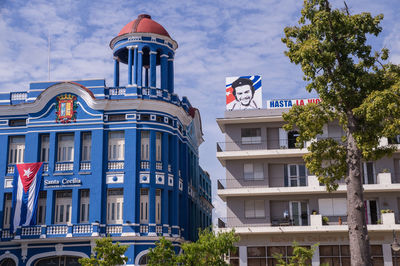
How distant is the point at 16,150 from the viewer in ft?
163

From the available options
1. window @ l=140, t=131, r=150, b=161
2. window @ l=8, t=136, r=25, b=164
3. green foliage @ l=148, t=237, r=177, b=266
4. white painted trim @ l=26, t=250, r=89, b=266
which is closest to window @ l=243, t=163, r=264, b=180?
window @ l=140, t=131, r=150, b=161

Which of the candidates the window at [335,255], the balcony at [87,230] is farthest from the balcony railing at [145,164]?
the window at [335,255]

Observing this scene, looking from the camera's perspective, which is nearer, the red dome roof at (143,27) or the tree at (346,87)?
the tree at (346,87)

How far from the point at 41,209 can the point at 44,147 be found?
16.6ft

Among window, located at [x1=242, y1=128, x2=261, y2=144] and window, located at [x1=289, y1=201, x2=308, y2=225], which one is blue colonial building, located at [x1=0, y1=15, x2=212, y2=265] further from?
window, located at [x1=289, y1=201, x2=308, y2=225]

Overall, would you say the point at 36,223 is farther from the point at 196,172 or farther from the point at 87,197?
the point at 196,172

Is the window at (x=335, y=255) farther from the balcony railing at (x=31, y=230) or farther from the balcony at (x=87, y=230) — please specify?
the balcony railing at (x=31, y=230)

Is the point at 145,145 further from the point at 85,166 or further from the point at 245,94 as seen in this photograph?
the point at 245,94

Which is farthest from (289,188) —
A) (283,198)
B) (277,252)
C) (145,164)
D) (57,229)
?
(57,229)

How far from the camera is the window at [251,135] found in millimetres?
50031

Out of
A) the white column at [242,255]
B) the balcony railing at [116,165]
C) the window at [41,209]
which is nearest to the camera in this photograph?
the white column at [242,255]

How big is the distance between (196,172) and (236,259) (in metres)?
13.8

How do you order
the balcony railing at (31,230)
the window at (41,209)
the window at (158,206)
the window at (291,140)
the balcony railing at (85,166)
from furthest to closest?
the window at (291,140)
the window at (41,209)
the balcony railing at (85,166)
the window at (158,206)
the balcony railing at (31,230)

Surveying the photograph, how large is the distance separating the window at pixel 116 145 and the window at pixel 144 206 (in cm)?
320
